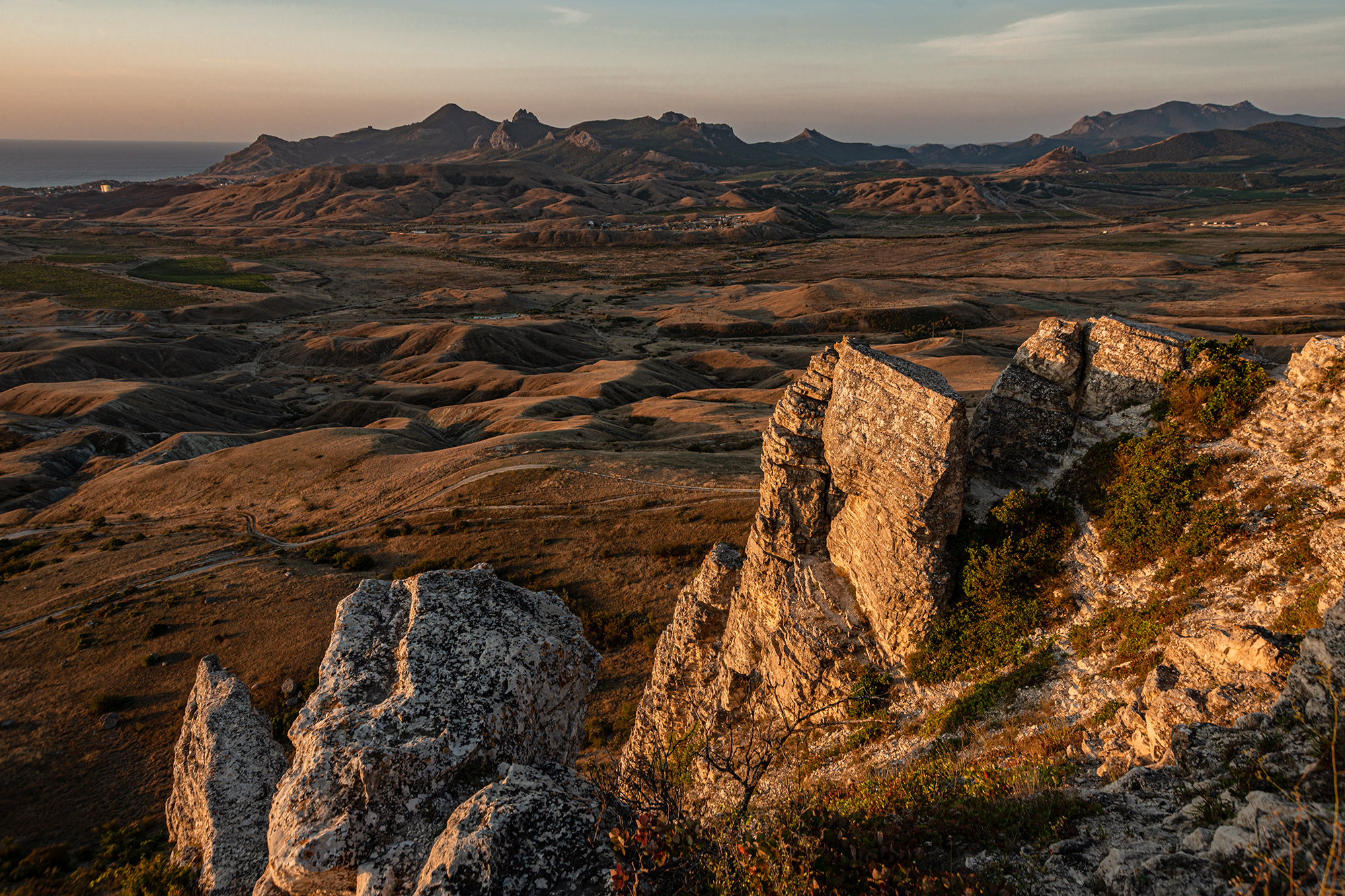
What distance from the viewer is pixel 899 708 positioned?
1866 cm

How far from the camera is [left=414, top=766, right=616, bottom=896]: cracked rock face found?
9.75 m

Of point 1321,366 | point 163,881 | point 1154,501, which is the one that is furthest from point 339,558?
point 1321,366

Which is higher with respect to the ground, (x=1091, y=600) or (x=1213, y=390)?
(x=1213, y=390)

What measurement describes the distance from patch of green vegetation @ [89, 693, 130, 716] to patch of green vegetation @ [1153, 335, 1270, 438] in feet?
155

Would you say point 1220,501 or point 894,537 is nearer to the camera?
point 1220,501

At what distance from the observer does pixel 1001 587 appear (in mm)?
18281

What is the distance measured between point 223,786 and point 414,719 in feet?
40.5

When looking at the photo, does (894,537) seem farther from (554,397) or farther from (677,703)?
(554,397)

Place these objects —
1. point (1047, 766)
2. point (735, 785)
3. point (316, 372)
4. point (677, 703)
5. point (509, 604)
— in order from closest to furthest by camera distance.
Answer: point (1047, 766), point (509, 604), point (735, 785), point (677, 703), point (316, 372)

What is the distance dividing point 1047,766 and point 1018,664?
4.54 m

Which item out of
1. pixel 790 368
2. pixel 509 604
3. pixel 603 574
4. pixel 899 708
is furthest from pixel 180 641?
pixel 790 368

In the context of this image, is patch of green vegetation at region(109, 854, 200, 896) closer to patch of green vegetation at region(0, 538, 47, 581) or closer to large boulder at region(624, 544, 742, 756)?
large boulder at region(624, 544, 742, 756)

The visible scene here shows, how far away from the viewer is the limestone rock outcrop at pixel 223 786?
62.5 ft

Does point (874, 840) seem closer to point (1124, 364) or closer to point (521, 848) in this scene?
point (521, 848)
